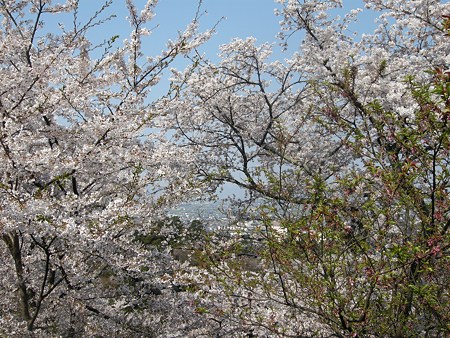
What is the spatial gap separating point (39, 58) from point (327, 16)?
6.22 meters

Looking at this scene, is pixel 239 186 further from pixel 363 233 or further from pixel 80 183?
pixel 363 233

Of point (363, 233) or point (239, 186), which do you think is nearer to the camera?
point (363, 233)

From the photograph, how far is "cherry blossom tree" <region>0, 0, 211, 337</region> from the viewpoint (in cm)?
448

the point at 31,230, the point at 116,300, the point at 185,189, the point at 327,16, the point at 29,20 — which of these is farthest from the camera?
the point at 327,16

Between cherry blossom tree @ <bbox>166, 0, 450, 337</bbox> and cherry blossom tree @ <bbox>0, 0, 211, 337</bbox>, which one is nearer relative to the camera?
cherry blossom tree @ <bbox>166, 0, 450, 337</bbox>

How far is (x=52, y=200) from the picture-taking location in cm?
446

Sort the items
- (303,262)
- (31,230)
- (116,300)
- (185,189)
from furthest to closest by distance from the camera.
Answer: (116,300), (185,189), (31,230), (303,262)

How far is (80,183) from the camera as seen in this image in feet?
21.6

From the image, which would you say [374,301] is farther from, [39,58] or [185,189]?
[39,58]

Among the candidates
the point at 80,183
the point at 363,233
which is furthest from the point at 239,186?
the point at 363,233

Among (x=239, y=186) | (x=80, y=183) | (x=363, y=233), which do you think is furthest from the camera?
(x=239, y=186)

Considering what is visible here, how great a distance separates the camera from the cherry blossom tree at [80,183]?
4480 mm

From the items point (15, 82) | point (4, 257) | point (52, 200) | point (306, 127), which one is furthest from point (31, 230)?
point (306, 127)

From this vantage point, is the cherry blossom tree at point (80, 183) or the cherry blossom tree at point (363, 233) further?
the cherry blossom tree at point (80, 183)
